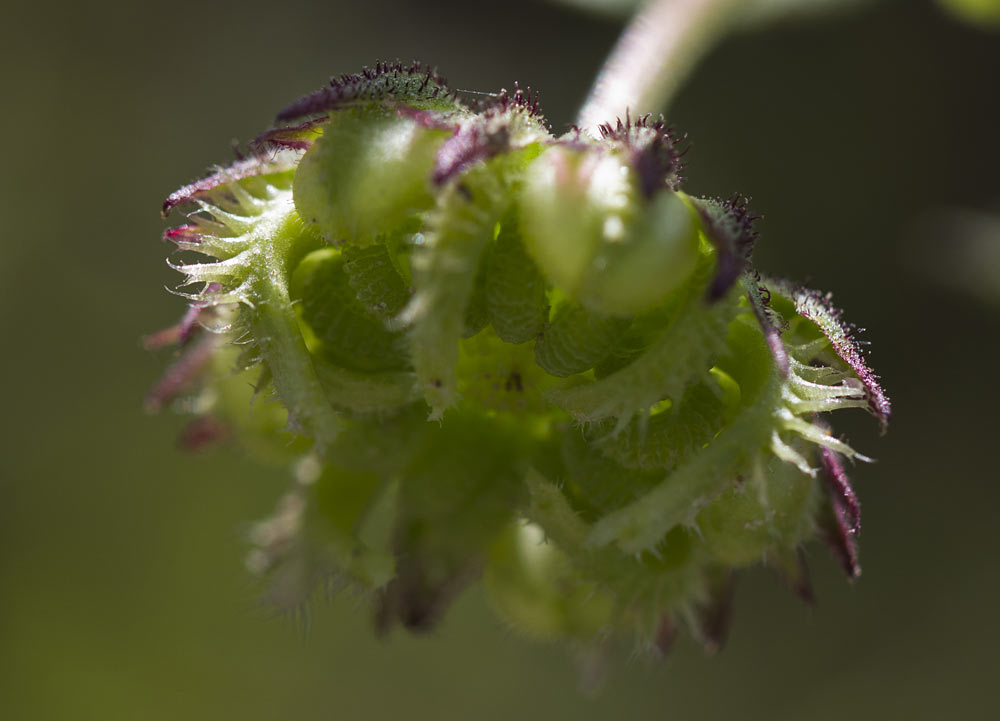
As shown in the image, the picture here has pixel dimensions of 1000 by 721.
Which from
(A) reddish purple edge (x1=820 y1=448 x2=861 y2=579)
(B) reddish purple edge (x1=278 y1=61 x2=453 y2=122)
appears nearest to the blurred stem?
(B) reddish purple edge (x1=278 y1=61 x2=453 y2=122)

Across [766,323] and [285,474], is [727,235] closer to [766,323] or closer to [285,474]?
[766,323]

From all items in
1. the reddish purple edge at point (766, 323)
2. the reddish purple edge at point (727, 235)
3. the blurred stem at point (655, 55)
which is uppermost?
the reddish purple edge at point (727, 235)

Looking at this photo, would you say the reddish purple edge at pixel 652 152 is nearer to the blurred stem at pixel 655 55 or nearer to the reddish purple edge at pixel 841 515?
the reddish purple edge at pixel 841 515

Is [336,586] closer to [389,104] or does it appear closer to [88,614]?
[389,104]

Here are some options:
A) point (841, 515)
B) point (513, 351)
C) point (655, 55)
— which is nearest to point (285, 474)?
point (655, 55)

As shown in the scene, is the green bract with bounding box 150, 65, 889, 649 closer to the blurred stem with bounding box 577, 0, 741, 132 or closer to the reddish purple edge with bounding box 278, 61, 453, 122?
the reddish purple edge with bounding box 278, 61, 453, 122

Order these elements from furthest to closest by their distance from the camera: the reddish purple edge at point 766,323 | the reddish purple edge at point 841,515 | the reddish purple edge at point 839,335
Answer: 1. the reddish purple edge at point 841,515
2. the reddish purple edge at point 839,335
3. the reddish purple edge at point 766,323

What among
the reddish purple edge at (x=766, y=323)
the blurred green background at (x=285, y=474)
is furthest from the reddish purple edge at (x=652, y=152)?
the blurred green background at (x=285, y=474)
